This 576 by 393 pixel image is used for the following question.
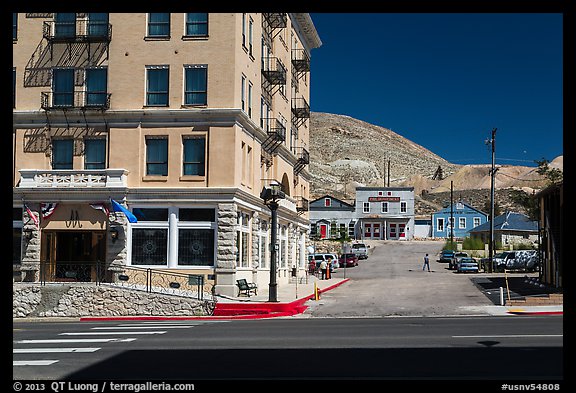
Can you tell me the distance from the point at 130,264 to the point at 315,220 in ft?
232

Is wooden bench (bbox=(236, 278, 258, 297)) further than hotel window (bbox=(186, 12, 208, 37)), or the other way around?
hotel window (bbox=(186, 12, 208, 37))

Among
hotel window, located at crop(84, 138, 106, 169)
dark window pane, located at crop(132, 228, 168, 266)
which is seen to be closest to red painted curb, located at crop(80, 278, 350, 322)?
dark window pane, located at crop(132, 228, 168, 266)

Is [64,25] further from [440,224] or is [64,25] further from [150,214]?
[440,224]

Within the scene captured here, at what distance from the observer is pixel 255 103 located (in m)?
38.0

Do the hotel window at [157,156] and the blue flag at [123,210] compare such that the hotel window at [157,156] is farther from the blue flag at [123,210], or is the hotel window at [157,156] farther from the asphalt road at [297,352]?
the asphalt road at [297,352]

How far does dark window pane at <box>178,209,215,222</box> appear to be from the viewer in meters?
33.4

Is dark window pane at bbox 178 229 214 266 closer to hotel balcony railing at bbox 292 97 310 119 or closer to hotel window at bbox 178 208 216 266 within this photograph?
hotel window at bbox 178 208 216 266

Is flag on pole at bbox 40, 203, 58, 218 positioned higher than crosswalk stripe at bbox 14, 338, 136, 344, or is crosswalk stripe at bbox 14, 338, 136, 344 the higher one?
flag on pole at bbox 40, 203, 58, 218

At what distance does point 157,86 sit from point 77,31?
15.3 feet

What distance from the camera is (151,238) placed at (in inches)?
1323

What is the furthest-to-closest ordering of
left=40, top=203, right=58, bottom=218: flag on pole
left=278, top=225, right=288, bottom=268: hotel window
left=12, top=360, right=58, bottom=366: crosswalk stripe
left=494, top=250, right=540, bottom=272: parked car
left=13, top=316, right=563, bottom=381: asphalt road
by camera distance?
left=494, top=250, right=540, bottom=272: parked car
left=278, top=225, right=288, bottom=268: hotel window
left=40, top=203, right=58, bottom=218: flag on pole
left=12, top=360, right=58, bottom=366: crosswalk stripe
left=13, top=316, right=563, bottom=381: asphalt road

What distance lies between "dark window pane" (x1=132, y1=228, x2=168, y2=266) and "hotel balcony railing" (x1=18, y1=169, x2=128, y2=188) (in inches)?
96.1
